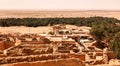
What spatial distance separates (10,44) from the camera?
22.3 meters

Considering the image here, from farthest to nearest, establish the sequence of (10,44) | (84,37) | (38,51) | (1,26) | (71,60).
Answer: (1,26), (84,37), (10,44), (38,51), (71,60)

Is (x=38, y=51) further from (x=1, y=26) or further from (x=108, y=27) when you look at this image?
(x=1, y=26)

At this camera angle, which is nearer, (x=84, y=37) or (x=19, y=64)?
(x=19, y=64)

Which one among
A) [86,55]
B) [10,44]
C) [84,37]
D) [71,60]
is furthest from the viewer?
[84,37]

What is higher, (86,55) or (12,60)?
(12,60)

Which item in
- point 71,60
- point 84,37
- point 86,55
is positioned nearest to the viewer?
point 71,60

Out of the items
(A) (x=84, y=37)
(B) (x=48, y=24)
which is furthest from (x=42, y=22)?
(A) (x=84, y=37)

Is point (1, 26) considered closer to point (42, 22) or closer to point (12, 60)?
point (42, 22)

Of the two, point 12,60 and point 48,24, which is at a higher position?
point 12,60

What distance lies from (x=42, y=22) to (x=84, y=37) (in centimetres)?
2832

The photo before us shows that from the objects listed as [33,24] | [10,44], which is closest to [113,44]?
[10,44]

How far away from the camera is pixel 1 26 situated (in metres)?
61.8

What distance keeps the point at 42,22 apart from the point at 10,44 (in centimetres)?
4225

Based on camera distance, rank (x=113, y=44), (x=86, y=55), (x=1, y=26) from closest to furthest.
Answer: (x=86, y=55)
(x=113, y=44)
(x=1, y=26)
